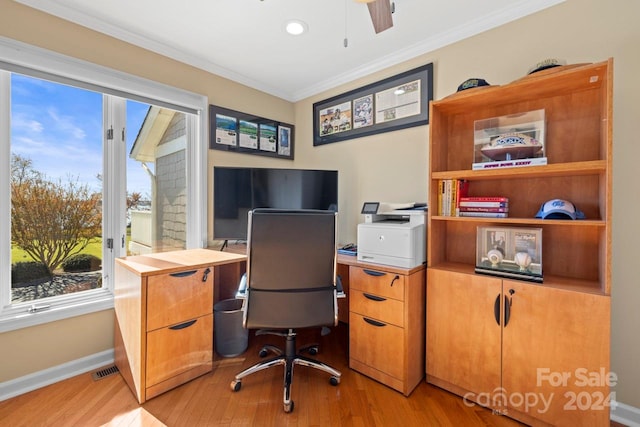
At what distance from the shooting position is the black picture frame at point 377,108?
224 centimetres

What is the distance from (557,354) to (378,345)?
94 cm

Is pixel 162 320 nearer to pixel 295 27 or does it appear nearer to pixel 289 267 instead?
pixel 289 267

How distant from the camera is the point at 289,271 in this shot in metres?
1.61

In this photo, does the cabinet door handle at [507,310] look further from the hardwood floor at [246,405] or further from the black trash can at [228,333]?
the black trash can at [228,333]

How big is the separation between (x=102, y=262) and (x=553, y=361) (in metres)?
2.94

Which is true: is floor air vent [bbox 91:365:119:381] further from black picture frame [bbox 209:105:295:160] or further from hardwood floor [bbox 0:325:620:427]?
black picture frame [bbox 209:105:295:160]

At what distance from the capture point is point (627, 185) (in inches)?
59.2

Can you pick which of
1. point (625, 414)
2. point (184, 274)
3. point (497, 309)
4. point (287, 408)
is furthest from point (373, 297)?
point (625, 414)

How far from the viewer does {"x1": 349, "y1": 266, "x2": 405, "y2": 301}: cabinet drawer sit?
175cm

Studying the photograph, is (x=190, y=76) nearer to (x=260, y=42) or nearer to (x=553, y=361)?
(x=260, y=42)

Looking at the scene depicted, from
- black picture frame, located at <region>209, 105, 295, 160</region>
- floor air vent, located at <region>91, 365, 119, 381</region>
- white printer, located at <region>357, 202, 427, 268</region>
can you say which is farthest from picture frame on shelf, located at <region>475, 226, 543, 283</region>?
floor air vent, located at <region>91, 365, 119, 381</region>

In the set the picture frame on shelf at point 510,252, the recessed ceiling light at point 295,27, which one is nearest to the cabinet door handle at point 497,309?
the picture frame on shelf at point 510,252

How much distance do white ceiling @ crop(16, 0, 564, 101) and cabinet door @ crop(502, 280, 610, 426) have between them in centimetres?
176

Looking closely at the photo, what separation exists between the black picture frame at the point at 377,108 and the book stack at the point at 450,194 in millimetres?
611
